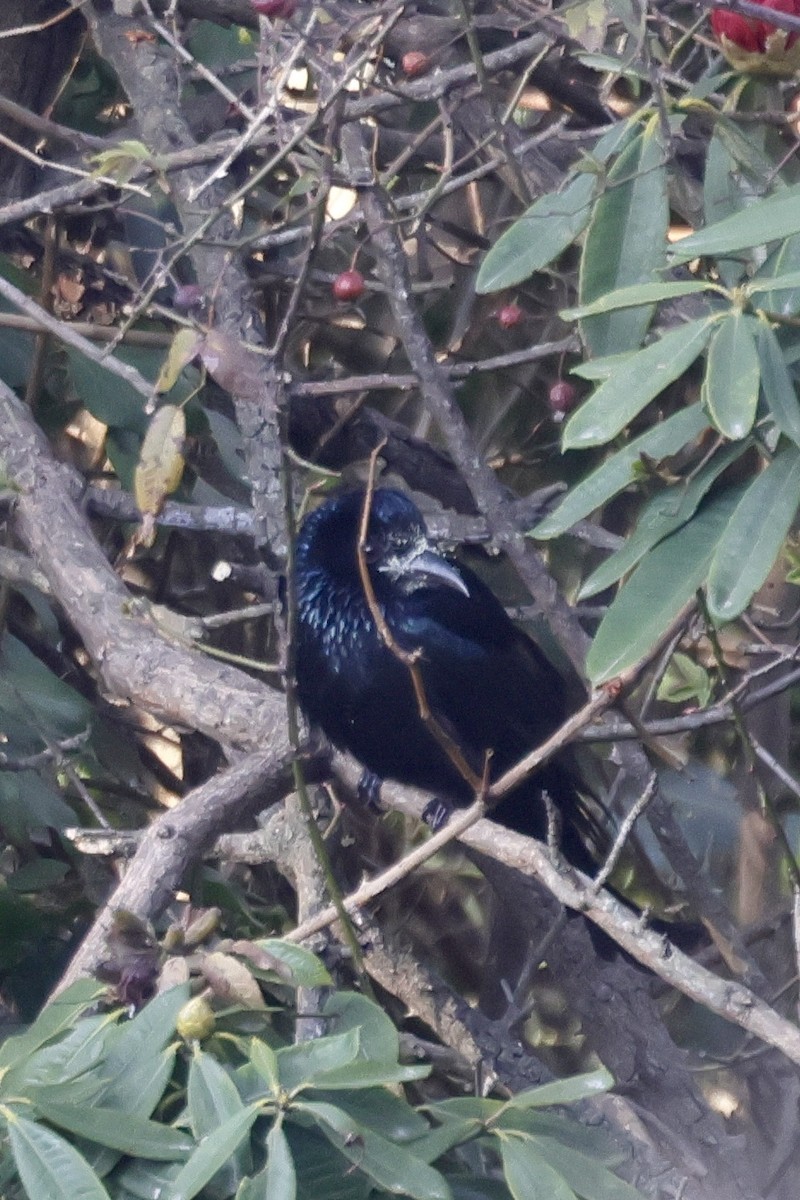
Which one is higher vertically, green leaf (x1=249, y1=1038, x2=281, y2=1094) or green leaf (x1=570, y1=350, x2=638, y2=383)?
green leaf (x1=570, y1=350, x2=638, y2=383)

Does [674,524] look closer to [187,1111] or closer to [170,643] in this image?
[187,1111]

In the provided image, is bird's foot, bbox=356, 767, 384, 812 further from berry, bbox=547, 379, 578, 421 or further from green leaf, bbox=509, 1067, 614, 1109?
green leaf, bbox=509, 1067, 614, 1109

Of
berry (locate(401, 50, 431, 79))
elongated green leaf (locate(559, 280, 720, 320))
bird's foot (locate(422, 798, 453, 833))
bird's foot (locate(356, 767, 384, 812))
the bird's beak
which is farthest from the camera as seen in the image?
the bird's beak

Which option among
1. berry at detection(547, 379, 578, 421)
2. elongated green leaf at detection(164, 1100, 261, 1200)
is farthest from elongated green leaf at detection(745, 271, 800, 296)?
berry at detection(547, 379, 578, 421)

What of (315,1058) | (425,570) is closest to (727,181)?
(425,570)

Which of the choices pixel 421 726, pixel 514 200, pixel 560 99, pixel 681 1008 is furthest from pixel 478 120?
pixel 681 1008

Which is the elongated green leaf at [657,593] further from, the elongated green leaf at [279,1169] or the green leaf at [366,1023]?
the elongated green leaf at [279,1169]

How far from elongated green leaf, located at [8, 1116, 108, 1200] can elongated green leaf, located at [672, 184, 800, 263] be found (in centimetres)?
93

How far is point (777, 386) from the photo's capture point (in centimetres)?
140

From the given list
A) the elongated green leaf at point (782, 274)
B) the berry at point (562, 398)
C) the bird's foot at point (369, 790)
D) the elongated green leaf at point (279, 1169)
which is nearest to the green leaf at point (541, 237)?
the elongated green leaf at point (782, 274)

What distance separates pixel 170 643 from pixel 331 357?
134 cm

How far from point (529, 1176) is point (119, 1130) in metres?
0.35

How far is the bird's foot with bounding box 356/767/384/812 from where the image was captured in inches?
111

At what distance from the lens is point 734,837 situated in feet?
10.5
